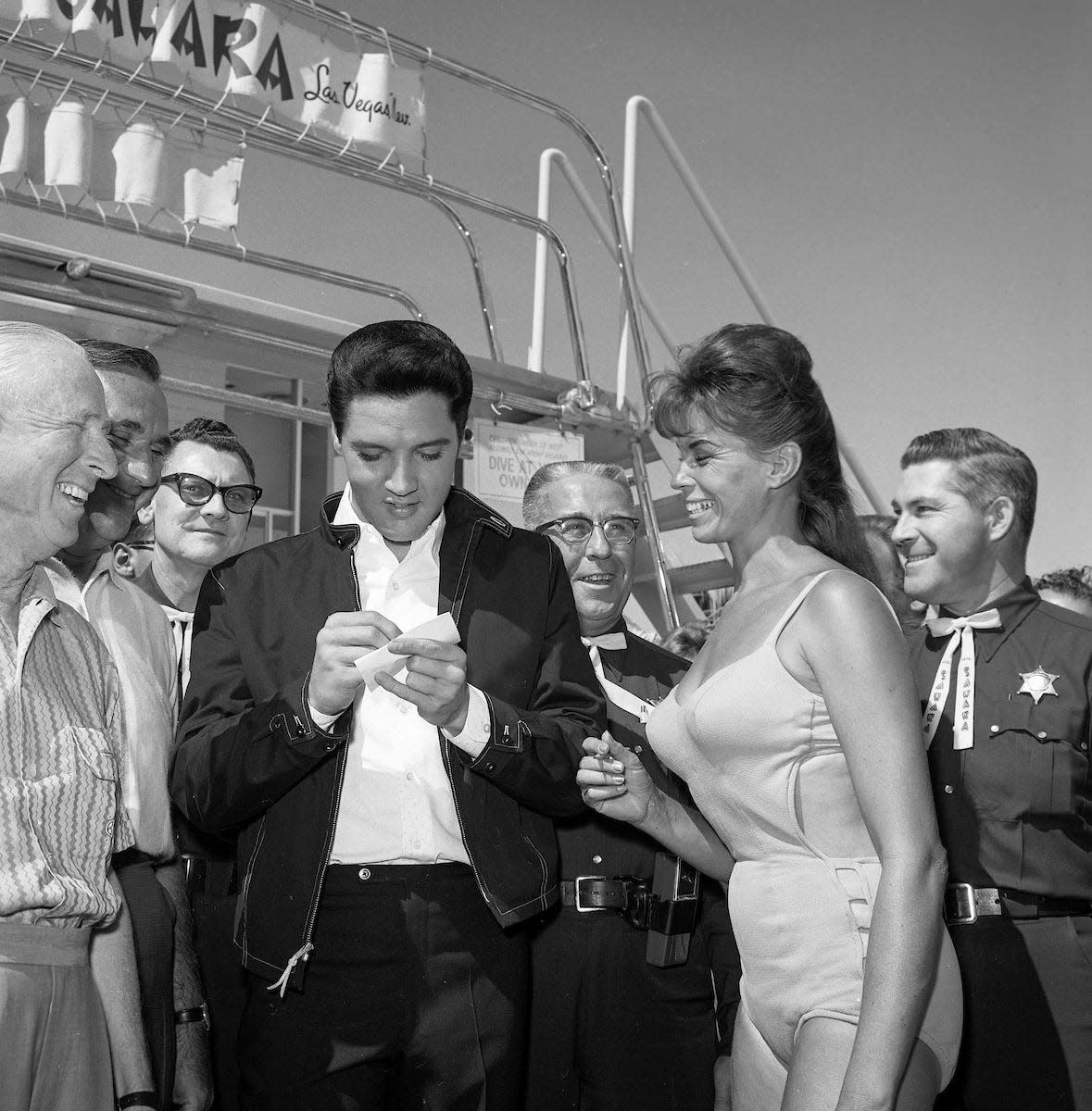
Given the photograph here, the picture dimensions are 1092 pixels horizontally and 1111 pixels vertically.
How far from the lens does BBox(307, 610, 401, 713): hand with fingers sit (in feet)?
7.51

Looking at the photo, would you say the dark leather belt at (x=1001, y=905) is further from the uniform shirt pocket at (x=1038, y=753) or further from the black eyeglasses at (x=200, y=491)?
the black eyeglasses at (x=200, y=491)

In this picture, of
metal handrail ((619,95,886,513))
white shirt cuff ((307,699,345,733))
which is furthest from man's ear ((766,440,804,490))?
metal handrail ((619,95,886,513))

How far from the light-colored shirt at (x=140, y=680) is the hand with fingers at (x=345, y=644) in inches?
14.7

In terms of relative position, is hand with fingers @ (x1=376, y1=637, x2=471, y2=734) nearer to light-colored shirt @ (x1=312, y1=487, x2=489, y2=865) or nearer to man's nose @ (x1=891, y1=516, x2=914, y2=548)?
light-colored shirt @ (x1=312, y1=487, x2=489, y2=865)

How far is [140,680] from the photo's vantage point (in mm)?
2586

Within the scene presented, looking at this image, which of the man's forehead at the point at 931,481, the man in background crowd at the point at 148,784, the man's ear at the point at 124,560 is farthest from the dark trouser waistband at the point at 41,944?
the man's forehead at the point at 931,481

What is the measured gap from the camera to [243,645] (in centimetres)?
261

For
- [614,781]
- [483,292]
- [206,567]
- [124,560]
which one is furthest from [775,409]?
[483,292]

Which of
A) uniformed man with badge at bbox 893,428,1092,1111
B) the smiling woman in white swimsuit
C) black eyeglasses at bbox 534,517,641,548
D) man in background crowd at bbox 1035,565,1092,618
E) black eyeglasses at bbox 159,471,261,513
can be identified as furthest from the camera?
man in background crowd at bbox 1035,565,1092,618

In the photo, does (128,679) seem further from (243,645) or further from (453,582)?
(453,582)

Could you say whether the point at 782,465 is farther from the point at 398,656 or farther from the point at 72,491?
the point at 72,491

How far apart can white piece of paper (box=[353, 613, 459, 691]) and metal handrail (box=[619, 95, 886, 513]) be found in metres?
5.08

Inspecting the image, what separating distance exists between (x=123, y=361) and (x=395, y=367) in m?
1.02

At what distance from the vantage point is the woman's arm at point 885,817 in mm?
2021
